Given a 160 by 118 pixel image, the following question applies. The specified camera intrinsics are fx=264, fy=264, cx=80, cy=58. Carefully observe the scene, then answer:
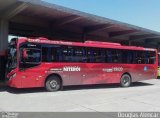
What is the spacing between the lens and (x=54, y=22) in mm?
22906

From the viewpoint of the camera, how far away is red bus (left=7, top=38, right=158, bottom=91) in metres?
13.4

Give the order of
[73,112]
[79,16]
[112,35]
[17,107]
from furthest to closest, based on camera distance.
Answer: [112,35] < [79,16] < [17,107] < [73,112]

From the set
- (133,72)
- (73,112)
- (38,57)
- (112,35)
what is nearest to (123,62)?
(133,72)

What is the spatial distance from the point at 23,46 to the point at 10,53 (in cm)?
124

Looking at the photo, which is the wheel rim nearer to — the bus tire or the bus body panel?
the bus tire

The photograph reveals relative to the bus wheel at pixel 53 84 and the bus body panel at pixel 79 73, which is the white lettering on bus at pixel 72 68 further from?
the bus wheel at pixel 53 84

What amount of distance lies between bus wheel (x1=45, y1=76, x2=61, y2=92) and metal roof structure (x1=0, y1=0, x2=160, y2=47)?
4.86 meters

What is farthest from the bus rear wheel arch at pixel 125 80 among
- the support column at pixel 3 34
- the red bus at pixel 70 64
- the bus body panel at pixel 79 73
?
the support column at pixel 3 34

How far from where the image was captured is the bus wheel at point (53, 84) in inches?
563

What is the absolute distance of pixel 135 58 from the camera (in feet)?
61.5

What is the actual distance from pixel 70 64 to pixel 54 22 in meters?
8.76

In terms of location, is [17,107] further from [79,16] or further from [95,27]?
[95,27]

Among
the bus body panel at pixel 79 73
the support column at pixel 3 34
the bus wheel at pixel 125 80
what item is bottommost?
the bus wheel at pixel 125 80

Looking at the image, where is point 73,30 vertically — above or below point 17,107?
above
